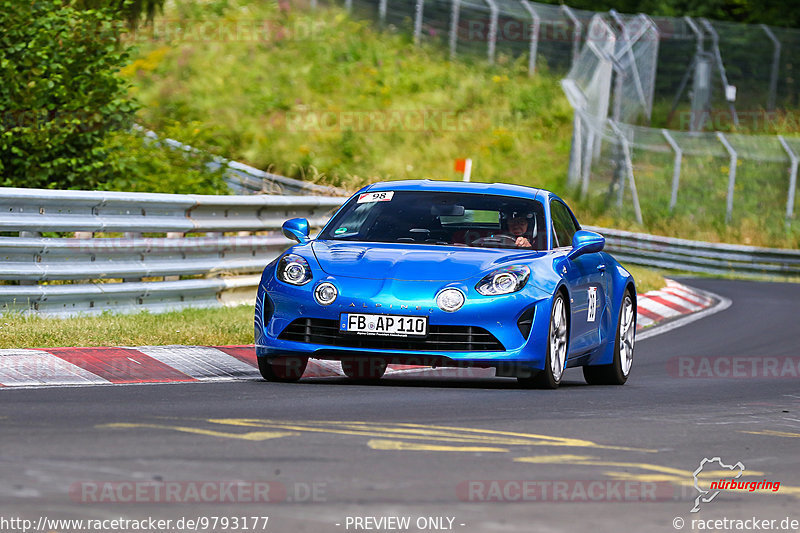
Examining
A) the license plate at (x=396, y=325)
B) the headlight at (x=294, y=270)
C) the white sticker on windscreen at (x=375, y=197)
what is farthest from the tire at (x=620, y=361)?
the headlight at (x=294, y=270)

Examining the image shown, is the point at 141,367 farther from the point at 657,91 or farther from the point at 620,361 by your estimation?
the point at 657,91

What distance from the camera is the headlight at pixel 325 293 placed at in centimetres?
945

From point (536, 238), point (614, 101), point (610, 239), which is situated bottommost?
point (610, 239)

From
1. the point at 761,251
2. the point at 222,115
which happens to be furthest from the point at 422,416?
the point at 222,115

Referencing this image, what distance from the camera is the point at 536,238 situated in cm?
1051

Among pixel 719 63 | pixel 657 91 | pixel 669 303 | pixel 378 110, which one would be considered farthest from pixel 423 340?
pixel 378 110

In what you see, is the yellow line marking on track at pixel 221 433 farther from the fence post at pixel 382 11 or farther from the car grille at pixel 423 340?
the fence post at pixel 382 11

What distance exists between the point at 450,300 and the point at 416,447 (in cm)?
269

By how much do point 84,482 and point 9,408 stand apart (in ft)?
6.91

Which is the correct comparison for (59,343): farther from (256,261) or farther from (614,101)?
(614,101)

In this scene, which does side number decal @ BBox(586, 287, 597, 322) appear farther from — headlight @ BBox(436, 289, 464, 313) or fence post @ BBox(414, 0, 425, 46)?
fence post @ BBox(414, 0, 425, 46)

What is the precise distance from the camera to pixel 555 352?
389 inches

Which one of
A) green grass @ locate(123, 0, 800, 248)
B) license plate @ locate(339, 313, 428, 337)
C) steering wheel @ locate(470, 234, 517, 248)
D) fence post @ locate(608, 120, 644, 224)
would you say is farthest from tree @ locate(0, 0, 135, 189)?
green grass @ locate(123, 0, 800, 248)

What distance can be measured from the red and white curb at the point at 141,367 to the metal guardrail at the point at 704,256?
1977cm
